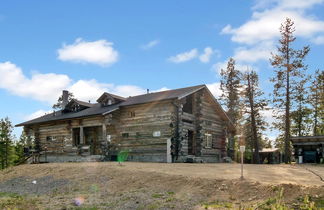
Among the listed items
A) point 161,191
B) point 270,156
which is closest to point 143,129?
point 161,191

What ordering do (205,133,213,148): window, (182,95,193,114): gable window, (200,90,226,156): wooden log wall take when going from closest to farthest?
(182,95,193,114): gable window
(200,90,226,156): wooden log wall
(205,133,213,148): window

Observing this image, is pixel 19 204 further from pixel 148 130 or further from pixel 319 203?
pixel 148 130

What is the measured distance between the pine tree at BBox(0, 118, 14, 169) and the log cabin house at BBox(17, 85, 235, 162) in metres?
19.6

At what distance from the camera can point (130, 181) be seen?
14102 mm

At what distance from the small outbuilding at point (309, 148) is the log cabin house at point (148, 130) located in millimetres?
7361

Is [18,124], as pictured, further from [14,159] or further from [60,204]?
[60,204]

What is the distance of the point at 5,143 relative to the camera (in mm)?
50062

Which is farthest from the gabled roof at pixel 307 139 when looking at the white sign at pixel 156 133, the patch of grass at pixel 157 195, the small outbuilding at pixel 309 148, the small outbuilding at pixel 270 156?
the small outbuilding at pixel 270 156

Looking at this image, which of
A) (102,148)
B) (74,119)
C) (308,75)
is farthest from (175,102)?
(308,75)

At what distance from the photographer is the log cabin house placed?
24812mm

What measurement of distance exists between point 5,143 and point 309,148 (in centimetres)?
4368

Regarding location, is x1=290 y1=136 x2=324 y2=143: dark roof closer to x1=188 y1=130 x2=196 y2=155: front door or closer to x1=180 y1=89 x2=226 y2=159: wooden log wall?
x1=180 y1=89 x2=226 y2=159: wooden log wall

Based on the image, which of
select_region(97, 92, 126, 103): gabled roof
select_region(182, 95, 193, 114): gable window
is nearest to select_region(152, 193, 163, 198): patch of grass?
select_region(182, 95, 193, 114): gable window

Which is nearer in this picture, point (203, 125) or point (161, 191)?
point (161, 191)
